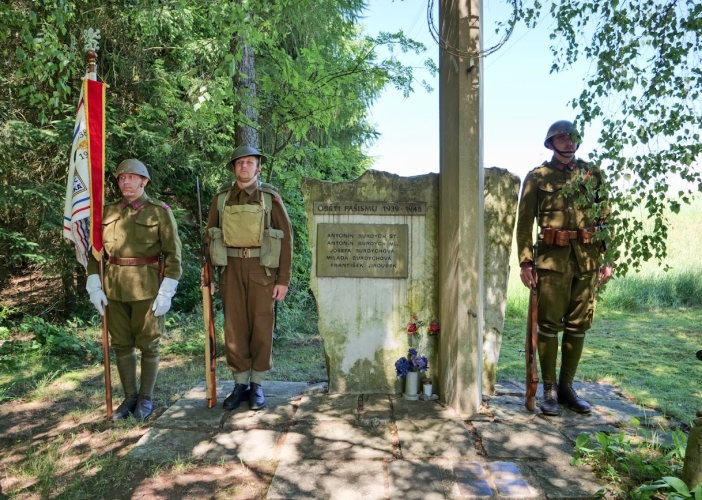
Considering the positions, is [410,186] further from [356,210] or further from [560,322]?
[560,322]

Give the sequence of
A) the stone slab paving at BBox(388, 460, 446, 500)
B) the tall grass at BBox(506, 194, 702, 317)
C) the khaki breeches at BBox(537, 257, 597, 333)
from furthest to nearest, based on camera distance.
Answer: the tall grass at BBox(506, 194, 702, 317) → the khaki breeches at BBox(537, 257, 597, 333) → the stone slab paving at BBox(388, 460, 446, 500)

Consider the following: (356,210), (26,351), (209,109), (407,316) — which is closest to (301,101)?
(209,109)

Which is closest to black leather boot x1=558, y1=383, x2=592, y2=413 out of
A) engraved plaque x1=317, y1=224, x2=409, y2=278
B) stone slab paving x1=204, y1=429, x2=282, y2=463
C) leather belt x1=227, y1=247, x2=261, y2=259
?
engraved plaque x1=317, y1=224, x2=409, y2=278

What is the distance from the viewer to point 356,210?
4582 mm

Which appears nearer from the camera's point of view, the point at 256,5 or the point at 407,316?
the point at 256,5

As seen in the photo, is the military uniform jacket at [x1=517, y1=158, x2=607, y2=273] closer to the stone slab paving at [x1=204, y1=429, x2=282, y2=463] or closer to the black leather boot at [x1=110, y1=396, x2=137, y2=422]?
the stone slab paving at [x1=204, y1=429, x2=282, y2=463]

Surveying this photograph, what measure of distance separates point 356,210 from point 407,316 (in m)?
1.00

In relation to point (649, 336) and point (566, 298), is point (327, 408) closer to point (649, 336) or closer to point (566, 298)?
point (566, 298)

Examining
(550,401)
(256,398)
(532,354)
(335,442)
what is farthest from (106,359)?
(550,401)

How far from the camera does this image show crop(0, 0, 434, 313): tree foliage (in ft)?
20.5

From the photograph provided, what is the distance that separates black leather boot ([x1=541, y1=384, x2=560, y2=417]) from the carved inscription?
5.64 ft

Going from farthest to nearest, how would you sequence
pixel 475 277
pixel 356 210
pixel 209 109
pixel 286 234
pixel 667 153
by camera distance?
pixel 209 109 → pixel 356 210 → pixel 286 234 → pixel 475 277 → pixel 667 153

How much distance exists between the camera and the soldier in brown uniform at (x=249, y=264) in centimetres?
416

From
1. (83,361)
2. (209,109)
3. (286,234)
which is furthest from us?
(83,361)
